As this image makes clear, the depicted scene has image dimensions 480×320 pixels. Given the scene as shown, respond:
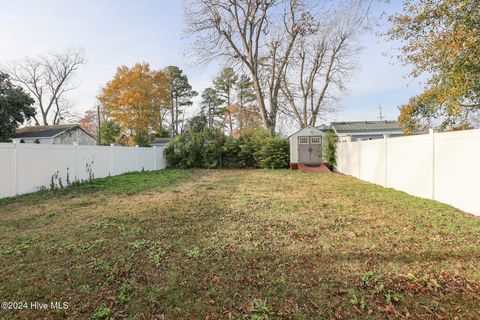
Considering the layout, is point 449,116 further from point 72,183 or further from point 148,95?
point 148,95

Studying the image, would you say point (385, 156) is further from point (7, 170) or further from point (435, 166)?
point (7, 170)

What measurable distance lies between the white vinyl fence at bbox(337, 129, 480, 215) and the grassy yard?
391 mm

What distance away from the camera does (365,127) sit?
78.4 feet

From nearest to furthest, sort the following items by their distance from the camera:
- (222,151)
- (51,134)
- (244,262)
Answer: (244,262), (222,151), (51,134)

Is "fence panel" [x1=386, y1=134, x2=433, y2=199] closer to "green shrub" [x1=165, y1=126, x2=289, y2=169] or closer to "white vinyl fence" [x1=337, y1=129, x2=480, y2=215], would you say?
"white vinyl fence" [x1=337, y1=129, x2=480, y2=215]

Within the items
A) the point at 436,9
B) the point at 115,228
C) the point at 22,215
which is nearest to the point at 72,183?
the point at 22,215

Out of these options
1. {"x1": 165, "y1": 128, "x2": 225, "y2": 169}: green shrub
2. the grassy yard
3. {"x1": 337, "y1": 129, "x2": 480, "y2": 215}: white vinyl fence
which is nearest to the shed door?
{"x1": 165, "y1": 128, "x2": 225, "y2": 169}: green shrub

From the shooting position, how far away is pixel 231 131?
31.5 metres

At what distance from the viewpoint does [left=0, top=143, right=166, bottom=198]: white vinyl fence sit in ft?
21.3

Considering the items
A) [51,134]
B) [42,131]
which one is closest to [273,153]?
[51,134]

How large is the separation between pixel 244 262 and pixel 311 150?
568 inches

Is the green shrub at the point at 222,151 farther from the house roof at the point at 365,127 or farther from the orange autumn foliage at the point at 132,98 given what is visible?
the orange autumn foliage at the point at 132,98

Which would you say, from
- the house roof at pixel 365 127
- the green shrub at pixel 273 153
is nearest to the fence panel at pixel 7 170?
the green shrub at pixel 273 153

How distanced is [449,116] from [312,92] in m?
18.3
